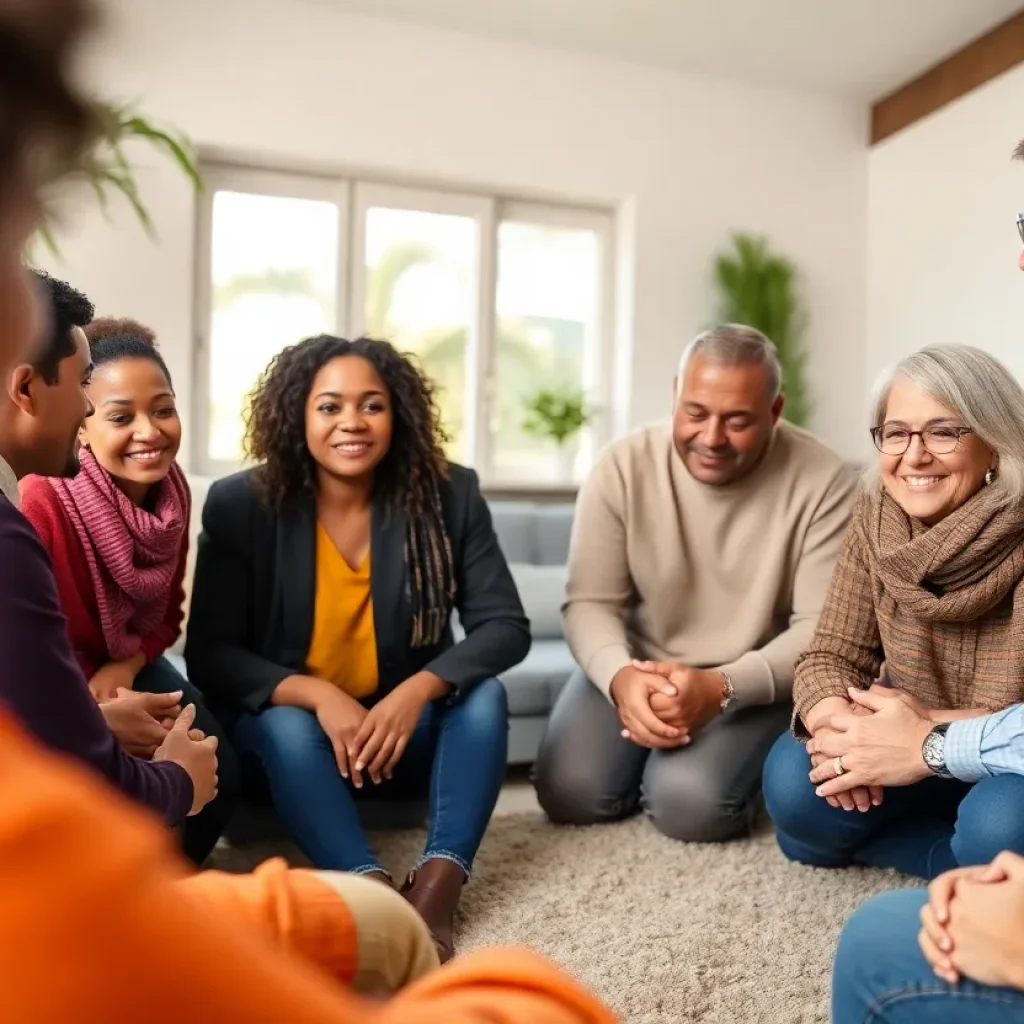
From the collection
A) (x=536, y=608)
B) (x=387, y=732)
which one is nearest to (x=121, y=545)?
(x=387, y=732)

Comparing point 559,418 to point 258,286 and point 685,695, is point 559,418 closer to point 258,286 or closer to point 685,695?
point 258,286

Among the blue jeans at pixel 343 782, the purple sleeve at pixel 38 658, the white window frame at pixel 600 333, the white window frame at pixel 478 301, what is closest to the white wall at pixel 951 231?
the white window frame at pixel 600 333

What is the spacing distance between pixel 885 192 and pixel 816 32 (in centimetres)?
85

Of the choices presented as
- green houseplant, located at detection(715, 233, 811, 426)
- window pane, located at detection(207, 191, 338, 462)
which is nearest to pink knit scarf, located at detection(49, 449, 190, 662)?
window pane, located at detection(207, 191, 338, 462)

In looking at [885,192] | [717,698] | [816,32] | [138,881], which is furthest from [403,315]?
[138,881]

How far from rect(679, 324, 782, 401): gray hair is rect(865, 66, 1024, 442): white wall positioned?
1973mm

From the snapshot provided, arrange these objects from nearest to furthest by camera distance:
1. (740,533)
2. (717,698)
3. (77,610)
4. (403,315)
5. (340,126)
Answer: (77,610) < (717,698) < (740,533) < (340,126) < (403,315)

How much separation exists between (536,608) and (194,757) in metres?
1.87

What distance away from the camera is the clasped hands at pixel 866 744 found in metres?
1.54

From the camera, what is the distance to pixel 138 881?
292mm

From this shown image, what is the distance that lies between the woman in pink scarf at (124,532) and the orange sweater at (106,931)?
50.8 inches

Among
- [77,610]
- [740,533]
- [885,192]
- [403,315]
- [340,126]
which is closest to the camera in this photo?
[77,610]

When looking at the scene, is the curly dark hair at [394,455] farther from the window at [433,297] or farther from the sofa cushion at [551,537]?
the window at [433,297]

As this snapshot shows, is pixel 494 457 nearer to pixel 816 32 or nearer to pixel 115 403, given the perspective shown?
pixel 816 32
